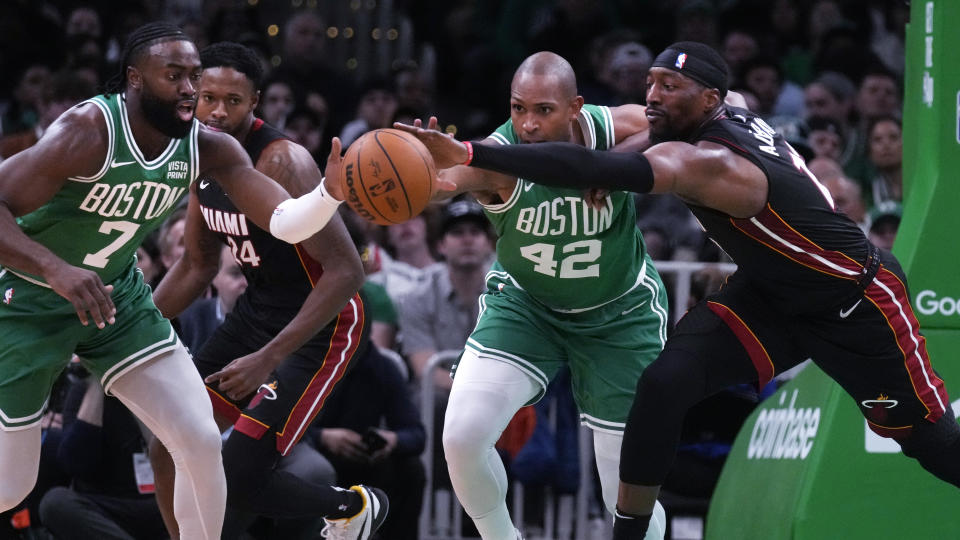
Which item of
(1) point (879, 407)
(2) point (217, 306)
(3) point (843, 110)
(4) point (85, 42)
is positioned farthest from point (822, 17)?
(1) point (879, 407)

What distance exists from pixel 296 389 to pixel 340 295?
0.63 m

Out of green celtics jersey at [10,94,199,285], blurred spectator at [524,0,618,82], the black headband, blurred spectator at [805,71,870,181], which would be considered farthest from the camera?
blurred spectator at [524,0,618,82]

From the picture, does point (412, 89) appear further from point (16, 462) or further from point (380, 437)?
point (16, 462)

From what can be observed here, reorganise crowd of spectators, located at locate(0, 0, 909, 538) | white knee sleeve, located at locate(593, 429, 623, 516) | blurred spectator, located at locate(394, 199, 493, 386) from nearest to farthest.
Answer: white knee sleeve, located at locate(593, 429, 623, 516) → crowd of spectators, located at locate(0, 0, 909, 538) → blurred spectator, located at locate(394, 199, 493, 386)

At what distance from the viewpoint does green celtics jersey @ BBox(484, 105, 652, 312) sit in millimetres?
6363

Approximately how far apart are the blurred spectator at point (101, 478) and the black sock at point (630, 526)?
9.17 ft

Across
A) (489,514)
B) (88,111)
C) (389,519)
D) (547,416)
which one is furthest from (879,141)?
(88,111)

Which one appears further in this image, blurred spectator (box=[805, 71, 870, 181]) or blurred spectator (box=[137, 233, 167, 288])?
blurred spectator (box=[805, 71, 870, 181])

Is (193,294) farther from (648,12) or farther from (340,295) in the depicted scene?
(648,12)

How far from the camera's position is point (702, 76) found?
20.0 ft

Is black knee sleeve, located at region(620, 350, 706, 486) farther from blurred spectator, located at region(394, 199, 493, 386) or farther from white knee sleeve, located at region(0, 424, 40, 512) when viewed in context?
blurred spectator, located at region(394, 199, 493, 386)

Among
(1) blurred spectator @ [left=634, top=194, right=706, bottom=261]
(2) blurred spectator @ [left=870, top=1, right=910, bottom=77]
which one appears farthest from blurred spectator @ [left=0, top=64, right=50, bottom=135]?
(2) blurred spectator @ [left=870, top=1, right=910, bottom=77]

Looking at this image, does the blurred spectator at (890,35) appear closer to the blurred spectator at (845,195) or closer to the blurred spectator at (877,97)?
the blurred spectator at (877,97)

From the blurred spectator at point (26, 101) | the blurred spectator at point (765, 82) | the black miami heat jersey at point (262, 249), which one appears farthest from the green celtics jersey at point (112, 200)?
the blurred spectator at point (765, 82)
